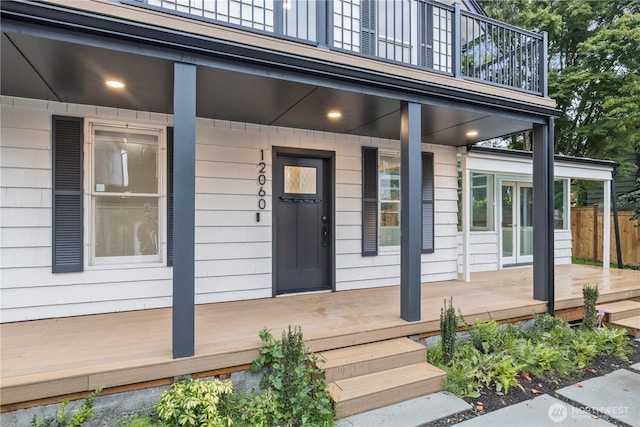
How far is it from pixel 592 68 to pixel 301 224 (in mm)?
10142

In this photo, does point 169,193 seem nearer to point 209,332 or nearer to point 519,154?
point 209,332

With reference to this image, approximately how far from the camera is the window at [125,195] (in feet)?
12.2

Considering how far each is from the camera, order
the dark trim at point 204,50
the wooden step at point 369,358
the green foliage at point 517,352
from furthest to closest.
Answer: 1. the green foliage at point 517,352
2. the wooden step at point 369,358
3. the dark trim at point 204,50

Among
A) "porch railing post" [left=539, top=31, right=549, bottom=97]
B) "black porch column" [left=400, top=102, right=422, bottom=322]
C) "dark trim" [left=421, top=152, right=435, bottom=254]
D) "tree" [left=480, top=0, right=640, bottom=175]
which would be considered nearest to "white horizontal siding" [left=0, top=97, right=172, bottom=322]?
"black porch column" [left=400, top=102, right=422, bottom=322]

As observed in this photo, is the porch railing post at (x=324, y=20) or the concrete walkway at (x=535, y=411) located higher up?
the porch railing post at (x=324, y=20)

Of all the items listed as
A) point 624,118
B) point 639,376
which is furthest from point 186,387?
point 624,118

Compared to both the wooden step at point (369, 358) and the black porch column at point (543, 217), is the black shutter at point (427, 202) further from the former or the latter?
the wooden step at point (369, 358)

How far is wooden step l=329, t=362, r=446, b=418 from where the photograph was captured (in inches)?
98.4

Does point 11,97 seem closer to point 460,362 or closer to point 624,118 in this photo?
point 460,362

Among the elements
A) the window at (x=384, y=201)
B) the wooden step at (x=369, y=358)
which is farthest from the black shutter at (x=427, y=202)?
the wooden step at (x=369, y=358)

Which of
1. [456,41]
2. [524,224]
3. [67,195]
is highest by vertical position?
[456,41]

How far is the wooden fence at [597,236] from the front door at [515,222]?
3.74 meters

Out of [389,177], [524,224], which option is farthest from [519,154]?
[389,177]

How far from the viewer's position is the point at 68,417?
7.23 feet
